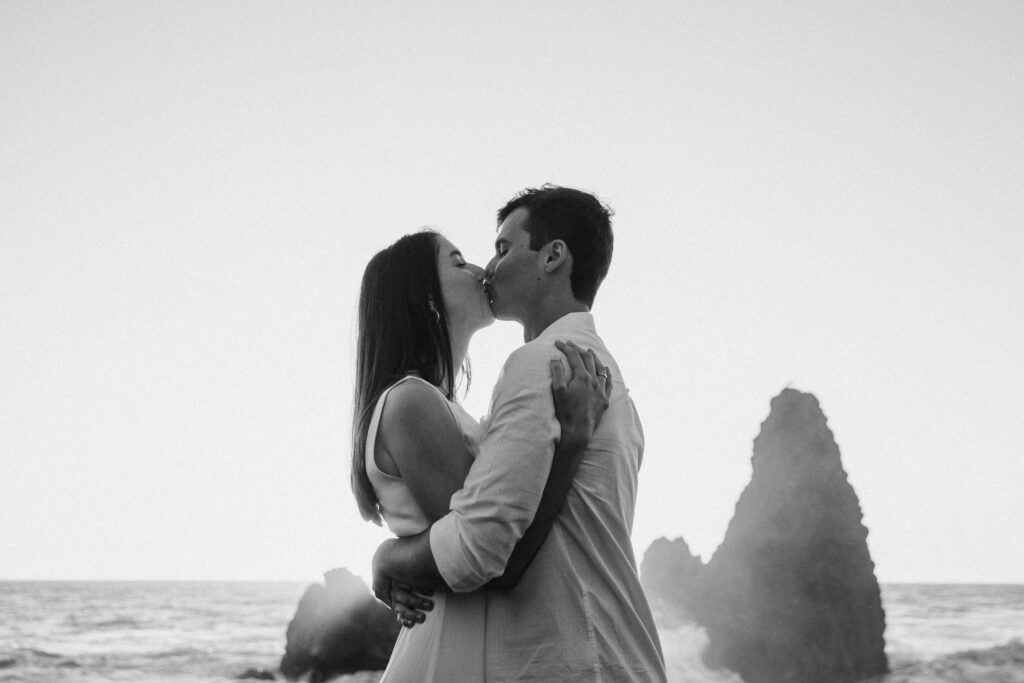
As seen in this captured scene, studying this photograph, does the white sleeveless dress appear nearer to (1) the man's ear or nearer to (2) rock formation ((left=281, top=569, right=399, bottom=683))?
(1) the man's ear

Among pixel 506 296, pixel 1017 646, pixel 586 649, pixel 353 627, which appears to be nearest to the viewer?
pixel 586 649

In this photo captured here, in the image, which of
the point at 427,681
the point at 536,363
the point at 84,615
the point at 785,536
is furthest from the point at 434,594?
the point at 84,615

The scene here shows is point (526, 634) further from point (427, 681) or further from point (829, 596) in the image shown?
point (829, 596)

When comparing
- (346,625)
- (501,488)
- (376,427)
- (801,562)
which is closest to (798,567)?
(801,562)

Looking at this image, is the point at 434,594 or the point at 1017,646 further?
the point at 1017,646

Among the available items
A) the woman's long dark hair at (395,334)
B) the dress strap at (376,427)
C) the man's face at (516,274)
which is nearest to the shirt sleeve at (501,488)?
the dress strap at (376,427)

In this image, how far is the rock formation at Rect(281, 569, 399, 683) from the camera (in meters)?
20.5

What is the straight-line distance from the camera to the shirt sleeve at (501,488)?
7.63ft

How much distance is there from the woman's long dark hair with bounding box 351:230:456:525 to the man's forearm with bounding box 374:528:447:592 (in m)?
→ 0.32

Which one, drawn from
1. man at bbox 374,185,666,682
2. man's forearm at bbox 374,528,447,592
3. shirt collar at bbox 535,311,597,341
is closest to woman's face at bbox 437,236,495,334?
shirt collar at bbox 535,311,597,341

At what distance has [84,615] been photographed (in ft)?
153

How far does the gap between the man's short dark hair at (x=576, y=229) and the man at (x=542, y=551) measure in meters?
0.49

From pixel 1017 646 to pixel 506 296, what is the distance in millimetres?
34877

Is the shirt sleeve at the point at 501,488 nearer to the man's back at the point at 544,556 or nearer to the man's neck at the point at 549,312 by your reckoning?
the man's back at the point at 544,556
